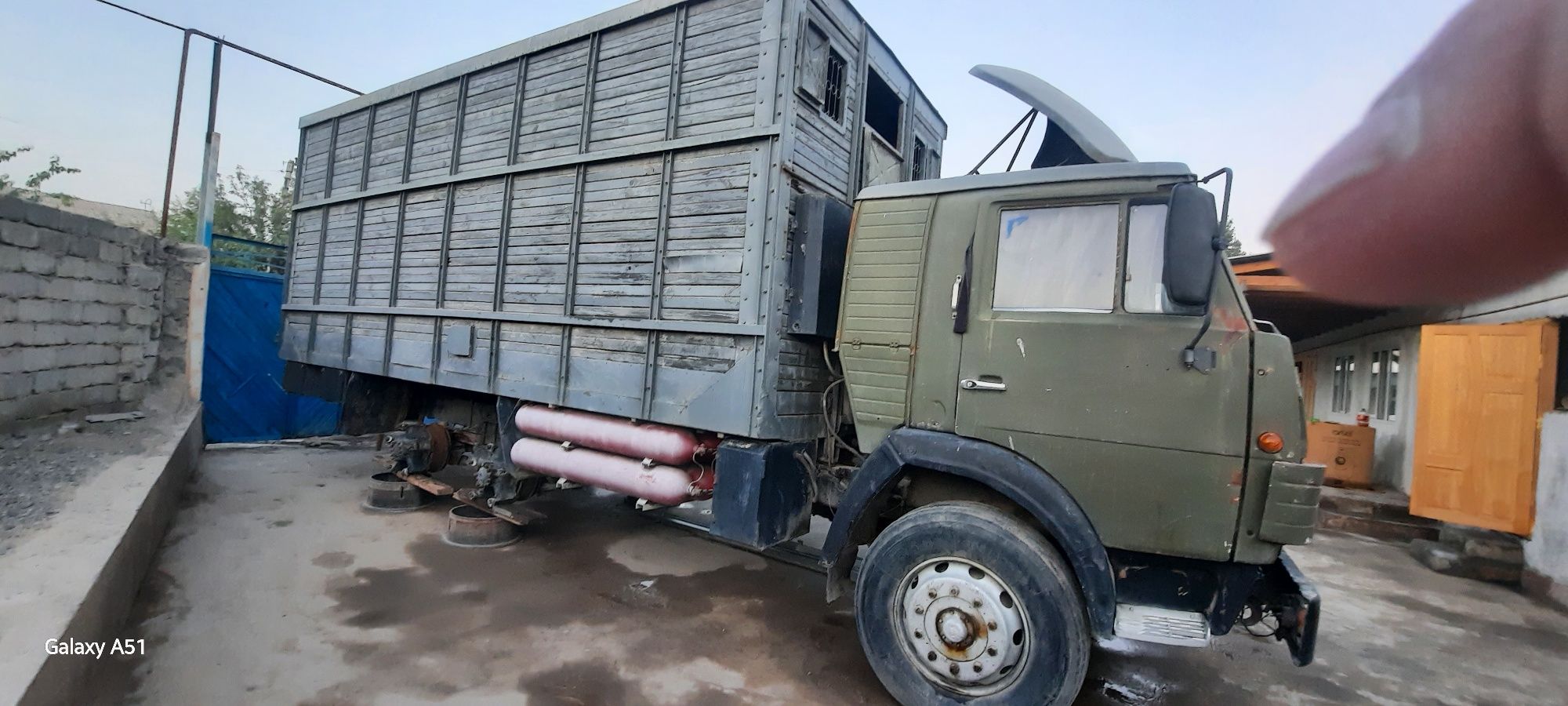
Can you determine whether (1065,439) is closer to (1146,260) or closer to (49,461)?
(1146,260)

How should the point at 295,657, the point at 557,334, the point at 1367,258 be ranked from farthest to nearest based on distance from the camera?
1. the point at 1367,258
2. the point at 557,334
3. the point at 295,657

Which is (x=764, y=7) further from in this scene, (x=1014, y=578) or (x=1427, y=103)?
(x=1427, y=103)

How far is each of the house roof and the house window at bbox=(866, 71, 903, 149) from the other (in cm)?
368

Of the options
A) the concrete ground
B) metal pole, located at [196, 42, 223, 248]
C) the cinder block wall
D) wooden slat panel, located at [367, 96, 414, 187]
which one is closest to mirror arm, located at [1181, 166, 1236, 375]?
the concrete ground

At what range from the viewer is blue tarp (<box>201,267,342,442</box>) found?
8281mm

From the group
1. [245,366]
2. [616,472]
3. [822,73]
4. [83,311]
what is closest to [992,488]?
[616,472]

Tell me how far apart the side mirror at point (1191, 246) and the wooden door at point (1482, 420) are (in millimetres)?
5351

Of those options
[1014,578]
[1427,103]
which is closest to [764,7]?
[1014,578]

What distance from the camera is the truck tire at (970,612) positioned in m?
2.62

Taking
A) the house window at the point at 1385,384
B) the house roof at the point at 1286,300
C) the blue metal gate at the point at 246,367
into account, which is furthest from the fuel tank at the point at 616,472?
the house window at the point at 1385,384

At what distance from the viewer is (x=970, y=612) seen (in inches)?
108

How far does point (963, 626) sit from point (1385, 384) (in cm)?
883

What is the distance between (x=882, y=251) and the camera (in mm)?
3219

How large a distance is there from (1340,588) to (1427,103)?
354 cm
